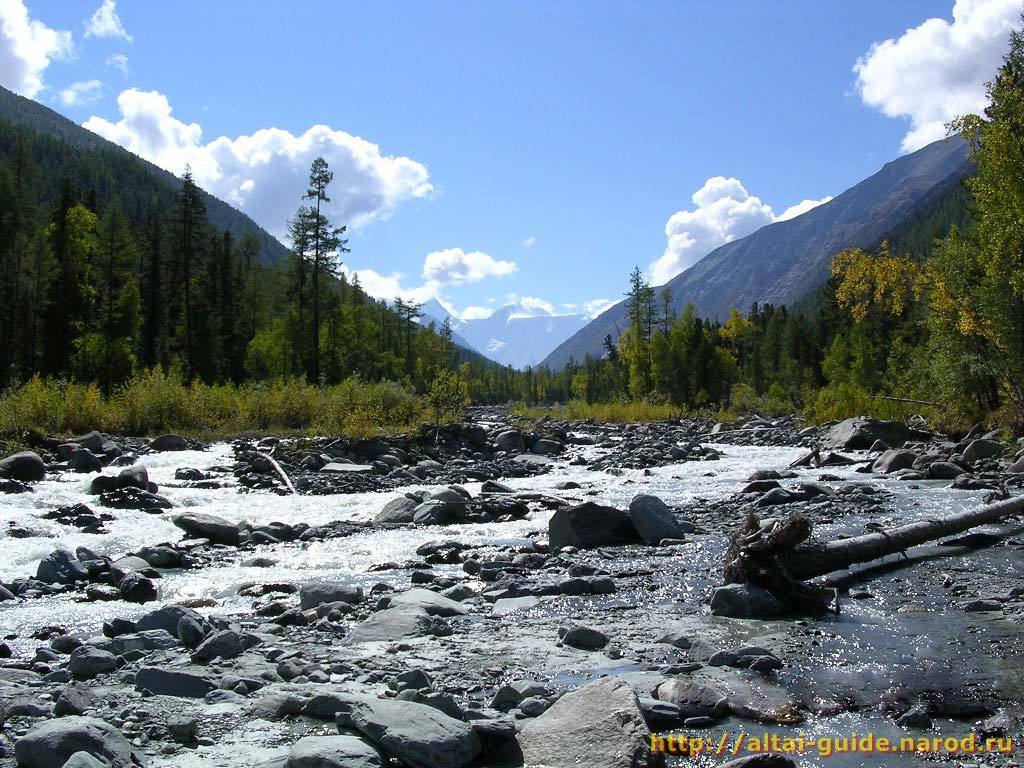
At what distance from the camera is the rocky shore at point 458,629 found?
392 cm

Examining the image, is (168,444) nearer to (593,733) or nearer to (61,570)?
(61,570)

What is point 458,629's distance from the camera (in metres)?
6.40

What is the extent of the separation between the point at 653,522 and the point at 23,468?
39.7 ft

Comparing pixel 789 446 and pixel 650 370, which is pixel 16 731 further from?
pixel 650 370

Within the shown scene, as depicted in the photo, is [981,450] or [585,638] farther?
[981,450]

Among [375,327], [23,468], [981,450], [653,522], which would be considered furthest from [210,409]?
[375,327]

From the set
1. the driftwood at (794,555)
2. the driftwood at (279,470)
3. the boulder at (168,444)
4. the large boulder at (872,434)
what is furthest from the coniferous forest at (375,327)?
the driftwood at (794,555)

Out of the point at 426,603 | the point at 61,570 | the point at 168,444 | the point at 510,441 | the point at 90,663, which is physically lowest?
the point at 426,603

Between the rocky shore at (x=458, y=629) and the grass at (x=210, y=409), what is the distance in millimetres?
6096

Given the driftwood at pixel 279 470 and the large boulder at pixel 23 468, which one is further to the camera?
the driftwood at pixel 279 470

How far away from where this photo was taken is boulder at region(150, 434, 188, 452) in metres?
19.1

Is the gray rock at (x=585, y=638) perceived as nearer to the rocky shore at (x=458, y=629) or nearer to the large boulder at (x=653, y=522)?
the rocky shore at (x=458, y=629)

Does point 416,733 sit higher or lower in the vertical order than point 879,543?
higher

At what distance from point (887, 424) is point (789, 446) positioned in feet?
15.7
